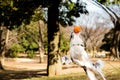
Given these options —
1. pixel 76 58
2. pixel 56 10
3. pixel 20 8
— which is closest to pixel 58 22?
pixel 56 10

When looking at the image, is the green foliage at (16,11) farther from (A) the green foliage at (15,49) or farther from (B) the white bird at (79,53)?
(A) the green foliage at (15,49)

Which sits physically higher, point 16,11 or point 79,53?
point 16,11

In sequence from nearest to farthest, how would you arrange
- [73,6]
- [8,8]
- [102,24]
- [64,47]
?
[8,8], [73,6], [64,47], [102,24]

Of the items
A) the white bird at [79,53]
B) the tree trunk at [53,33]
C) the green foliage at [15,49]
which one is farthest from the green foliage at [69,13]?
the green foliage at [15,49]

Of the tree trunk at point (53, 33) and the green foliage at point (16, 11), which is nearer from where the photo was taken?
the green foliage at point (16, 11)

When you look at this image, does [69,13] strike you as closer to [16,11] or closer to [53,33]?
[53,33]

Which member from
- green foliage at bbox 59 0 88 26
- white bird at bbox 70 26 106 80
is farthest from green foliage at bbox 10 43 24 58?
white bird at bbox 70 26 106 80

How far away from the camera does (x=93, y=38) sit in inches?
3029

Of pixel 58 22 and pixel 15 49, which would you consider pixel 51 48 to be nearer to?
pixel 58 22

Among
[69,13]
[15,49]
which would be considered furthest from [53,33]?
[15,49]

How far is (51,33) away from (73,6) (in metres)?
2.13

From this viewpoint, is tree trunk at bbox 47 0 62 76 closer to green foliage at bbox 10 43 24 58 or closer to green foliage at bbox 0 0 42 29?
green foliage at bbox 0 0 42 29

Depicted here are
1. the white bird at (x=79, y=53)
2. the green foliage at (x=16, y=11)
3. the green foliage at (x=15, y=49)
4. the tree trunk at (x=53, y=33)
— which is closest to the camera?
the white bird at (x=79, y=53)

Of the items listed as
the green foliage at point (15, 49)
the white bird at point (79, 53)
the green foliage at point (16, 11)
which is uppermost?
the green foliage at point (16, 11)
